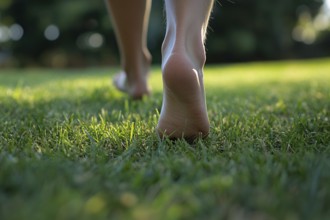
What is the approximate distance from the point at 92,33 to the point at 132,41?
47.9ft

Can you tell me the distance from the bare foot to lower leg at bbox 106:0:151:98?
685mm

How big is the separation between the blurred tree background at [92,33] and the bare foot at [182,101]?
13.3 meters

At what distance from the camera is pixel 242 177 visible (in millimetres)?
745

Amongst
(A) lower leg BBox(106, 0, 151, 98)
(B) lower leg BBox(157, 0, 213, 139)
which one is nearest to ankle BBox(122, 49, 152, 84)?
(A) lower leg BBox(106, 0, 151, 98)

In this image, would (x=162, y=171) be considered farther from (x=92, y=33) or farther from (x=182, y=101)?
(x=92, y=33)

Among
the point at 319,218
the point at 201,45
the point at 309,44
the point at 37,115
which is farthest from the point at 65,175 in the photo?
the point at 309,44

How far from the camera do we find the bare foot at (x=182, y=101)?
104 centimetres

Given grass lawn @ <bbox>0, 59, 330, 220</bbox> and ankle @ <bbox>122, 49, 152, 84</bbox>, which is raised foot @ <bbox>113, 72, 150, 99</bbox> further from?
grass lawn @ <bbox>0, 59, 330, 220</bbox>

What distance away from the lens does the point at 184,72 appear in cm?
104

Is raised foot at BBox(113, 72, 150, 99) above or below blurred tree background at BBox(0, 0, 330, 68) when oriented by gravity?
above

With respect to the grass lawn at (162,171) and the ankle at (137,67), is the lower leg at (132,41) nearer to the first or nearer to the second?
the ankle at (137,67)

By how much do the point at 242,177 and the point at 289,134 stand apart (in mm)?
432

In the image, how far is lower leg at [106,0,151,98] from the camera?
5.57 feet

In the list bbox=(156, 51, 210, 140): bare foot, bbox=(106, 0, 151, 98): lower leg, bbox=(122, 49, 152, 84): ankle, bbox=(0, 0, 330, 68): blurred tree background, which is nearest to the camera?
bbox=(156, 51, 210, 140): bare foot
